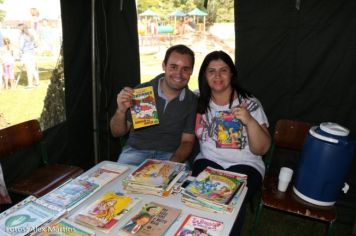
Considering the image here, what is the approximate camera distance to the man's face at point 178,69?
2.25m

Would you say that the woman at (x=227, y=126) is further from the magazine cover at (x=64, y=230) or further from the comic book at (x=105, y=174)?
the magazine cover at (x=64, y=230)

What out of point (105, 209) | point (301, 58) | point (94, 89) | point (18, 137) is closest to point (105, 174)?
point (105, 209)

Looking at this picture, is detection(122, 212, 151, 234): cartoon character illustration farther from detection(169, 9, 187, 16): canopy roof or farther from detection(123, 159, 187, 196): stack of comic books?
detection(169, 9, 187, 16): canopy roof

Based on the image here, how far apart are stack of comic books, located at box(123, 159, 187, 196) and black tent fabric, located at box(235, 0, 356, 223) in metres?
1.34

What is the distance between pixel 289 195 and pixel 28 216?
1.71 metres

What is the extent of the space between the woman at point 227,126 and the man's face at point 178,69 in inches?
4.9

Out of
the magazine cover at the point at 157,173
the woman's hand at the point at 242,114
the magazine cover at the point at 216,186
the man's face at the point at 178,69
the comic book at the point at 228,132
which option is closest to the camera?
the magazine cover at the point at 216,186

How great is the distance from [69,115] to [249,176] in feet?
6.16

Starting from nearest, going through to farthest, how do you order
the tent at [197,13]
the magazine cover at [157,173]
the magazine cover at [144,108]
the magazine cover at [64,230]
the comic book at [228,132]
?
the magazine cover at [64,230]
the magazine cover at [157,173]
the magazine cover at [144,108]
the comic book at [228,132]
the tent at [197,13]

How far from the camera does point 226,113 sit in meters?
2.13

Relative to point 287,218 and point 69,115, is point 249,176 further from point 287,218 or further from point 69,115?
point 69,115

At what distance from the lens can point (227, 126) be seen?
2.10 metres

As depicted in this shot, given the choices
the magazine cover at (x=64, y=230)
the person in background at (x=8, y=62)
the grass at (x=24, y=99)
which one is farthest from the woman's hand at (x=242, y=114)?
the person in background at (x=8, y=62)

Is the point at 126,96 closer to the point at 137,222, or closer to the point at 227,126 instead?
the point at 227,126
